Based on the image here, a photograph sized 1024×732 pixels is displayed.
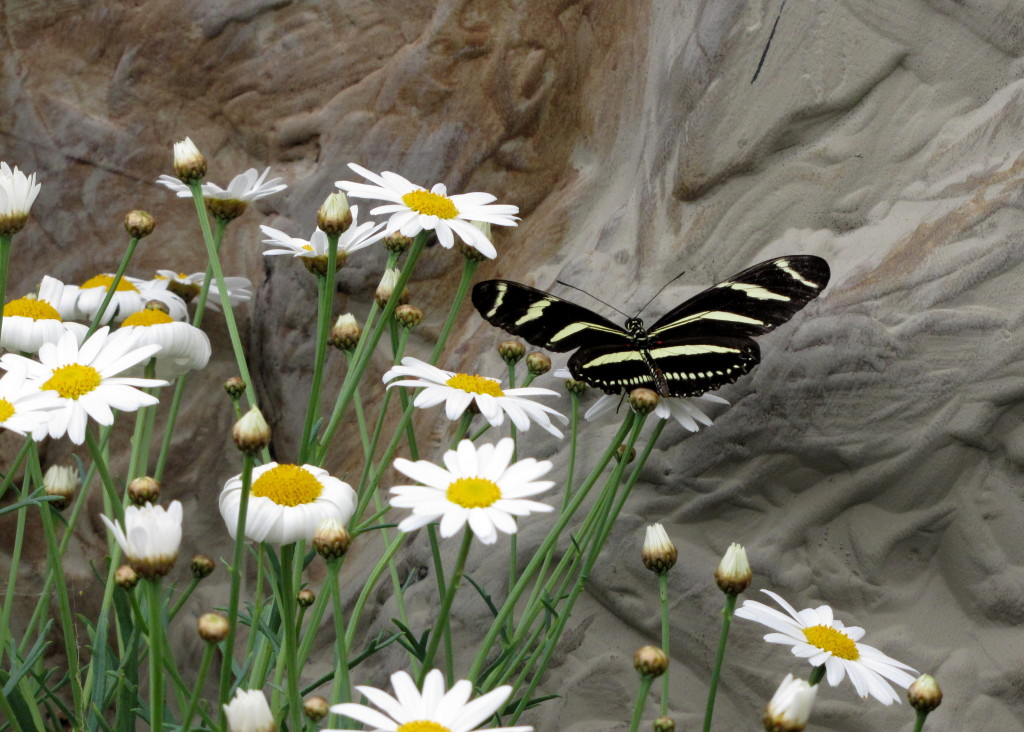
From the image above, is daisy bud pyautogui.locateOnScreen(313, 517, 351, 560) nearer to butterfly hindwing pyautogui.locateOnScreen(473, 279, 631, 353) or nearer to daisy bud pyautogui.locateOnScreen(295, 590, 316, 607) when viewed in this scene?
daisy bud pyautogui.locateOnScreen(295, 590, 316, 607)

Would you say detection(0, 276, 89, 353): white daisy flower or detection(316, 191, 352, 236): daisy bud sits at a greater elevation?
detection(316, 191, 352, 236): daisy bud

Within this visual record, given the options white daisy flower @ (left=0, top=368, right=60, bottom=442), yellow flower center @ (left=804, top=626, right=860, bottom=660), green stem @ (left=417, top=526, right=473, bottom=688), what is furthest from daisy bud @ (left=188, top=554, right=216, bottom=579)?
yellow flower center @ (left=804, top=626, right=860, bottom=660)

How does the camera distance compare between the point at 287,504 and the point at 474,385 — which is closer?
the point at 287,504

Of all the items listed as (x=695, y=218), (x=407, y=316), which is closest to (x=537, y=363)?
(x=407, y=316)

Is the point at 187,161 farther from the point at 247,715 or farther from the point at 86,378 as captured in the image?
the point at 247,715

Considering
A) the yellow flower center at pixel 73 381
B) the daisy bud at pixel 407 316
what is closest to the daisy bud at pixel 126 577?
the yellow flower center at pixel 73 381

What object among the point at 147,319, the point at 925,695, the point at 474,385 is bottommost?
the point at 925,695

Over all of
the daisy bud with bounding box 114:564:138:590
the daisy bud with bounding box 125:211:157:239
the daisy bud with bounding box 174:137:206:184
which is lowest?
the daisy bud with bounding box 114:564:138:590
